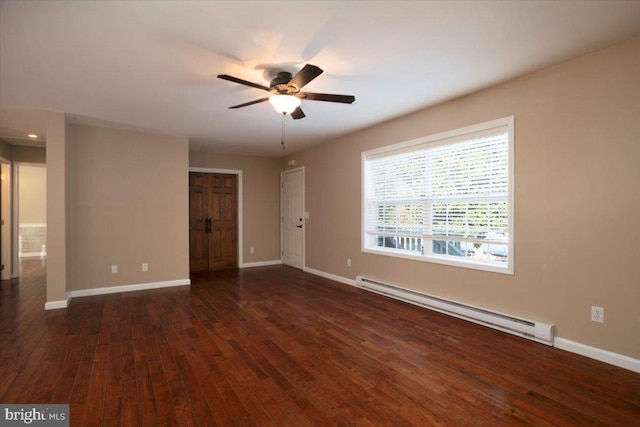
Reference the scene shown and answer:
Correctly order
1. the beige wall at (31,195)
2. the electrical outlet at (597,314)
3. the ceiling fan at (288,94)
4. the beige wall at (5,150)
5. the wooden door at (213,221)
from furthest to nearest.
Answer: the beige wall at (31,195) < the wooden door at (213,221) < the beige wall at (5,150) < the ceiling fan at (288,94) < the electrical outlet at (597,314)

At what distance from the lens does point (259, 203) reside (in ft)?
23.4

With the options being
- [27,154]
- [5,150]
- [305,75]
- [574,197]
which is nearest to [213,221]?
[27,154]

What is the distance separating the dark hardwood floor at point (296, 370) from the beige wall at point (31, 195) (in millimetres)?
6036

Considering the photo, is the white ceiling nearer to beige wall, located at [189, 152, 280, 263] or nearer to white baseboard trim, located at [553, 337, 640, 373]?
white baseboard trim, located at [553, 337, 640, 373]

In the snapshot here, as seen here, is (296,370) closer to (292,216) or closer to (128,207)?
(128,207)

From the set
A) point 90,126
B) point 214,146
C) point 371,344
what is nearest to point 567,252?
point 371,344

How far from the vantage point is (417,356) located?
8.66 feet

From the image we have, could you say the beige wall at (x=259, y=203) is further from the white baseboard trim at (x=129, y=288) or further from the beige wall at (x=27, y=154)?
the beige wall at (x=27, y=154)

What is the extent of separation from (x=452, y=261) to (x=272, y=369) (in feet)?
7.79

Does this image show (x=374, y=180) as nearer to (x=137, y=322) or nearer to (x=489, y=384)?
(x=489, y=384)

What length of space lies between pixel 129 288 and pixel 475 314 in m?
4.96

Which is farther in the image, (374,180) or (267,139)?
(267,139)

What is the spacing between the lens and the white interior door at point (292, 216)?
658 cm

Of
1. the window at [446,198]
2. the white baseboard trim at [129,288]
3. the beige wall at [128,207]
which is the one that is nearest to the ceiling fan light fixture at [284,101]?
the window at [446,198]
